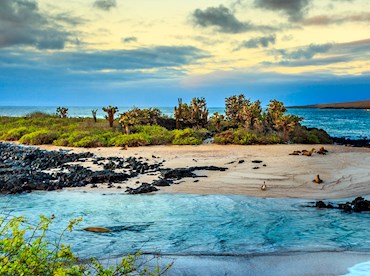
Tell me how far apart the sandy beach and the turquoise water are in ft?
4.00

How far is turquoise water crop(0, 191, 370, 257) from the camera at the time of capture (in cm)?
A: 952

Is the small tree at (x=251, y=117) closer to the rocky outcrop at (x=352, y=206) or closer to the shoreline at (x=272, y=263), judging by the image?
the rocky outcrop at (x=352, y=206)

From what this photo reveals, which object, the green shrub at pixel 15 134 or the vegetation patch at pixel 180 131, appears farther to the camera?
the green shrub at pixel 15 134

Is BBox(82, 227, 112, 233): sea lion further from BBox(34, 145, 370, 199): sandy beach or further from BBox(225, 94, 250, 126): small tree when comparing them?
BBox(225, 94, 250, 126): small tree

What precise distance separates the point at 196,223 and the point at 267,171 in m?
7.59

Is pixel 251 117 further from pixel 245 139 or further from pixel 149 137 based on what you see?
pixel 149 137

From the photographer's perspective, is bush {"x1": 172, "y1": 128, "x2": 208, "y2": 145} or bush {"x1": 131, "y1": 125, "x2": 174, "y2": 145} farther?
bush {"x1": 131, "y1": 125, "x2": 174, "y2": 145}

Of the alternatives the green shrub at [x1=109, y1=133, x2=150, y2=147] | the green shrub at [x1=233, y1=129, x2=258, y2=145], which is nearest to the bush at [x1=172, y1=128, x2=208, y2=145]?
the green shrub at [x1=109, y1=133, x2=150, y2=147]

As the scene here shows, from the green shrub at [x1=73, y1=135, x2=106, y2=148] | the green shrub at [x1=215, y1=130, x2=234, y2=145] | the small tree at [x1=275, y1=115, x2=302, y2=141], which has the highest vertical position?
the small tree at [x1=275, y1=115, x2=302, y2=141]

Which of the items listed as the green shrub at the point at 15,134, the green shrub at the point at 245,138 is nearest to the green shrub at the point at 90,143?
the green shrub at the point at 15,134

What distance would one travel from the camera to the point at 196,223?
11477mm

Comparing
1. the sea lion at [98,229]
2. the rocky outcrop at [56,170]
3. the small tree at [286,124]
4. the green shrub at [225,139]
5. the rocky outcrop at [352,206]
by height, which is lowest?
the sea lion at [98,229]

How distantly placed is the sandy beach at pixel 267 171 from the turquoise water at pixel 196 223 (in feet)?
4.00

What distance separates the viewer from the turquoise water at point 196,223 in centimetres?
952
